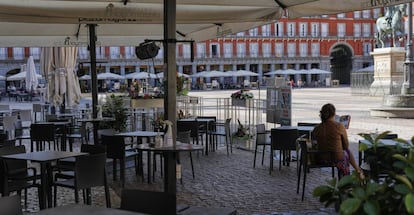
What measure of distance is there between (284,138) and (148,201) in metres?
5.18

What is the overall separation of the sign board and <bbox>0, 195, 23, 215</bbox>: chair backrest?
7.62 meters

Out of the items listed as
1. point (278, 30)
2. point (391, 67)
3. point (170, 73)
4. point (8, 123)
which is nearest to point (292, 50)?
point (278, 30)

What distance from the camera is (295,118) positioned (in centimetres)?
1872

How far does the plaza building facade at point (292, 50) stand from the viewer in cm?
6688

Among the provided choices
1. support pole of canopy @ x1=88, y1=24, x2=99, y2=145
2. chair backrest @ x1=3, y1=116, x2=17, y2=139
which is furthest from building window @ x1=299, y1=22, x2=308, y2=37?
support pole of canopy @ x1=88, y1=24, x2=99, y2=145

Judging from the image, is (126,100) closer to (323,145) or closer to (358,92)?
(323,145)

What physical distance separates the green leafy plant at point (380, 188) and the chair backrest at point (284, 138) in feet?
19.2

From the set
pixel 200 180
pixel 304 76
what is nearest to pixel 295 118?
pixel 200 180

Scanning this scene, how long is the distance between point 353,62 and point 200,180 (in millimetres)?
68236

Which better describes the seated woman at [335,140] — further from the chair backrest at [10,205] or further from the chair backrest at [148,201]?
the chair backrest at [10,205]

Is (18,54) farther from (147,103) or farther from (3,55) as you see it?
(147,103)

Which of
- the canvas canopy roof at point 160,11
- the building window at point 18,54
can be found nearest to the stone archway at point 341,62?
the building window at point 18,54

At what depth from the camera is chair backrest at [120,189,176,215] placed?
315cm

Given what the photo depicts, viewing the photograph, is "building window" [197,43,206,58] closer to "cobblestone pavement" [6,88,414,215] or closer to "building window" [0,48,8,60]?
"building window" [0,48,8,60]
